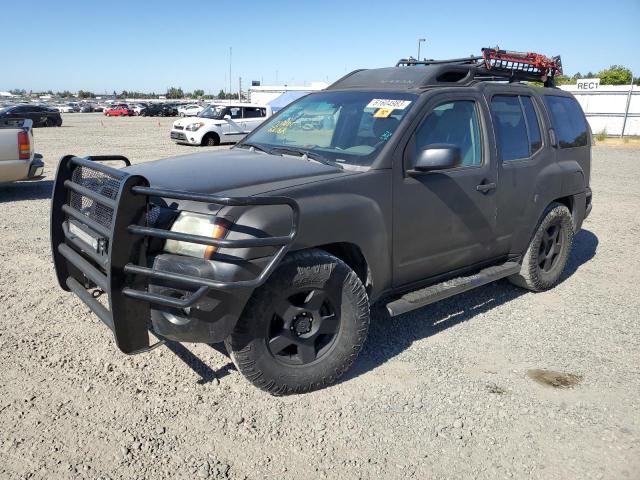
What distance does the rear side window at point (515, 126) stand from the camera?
4.51 metres

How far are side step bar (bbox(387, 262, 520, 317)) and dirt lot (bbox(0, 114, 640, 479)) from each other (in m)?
0.40

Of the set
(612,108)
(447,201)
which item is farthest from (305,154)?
(612,108)

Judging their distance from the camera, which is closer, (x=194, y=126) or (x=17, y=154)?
(x=17, y=154)

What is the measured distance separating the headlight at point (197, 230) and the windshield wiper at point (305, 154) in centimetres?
108

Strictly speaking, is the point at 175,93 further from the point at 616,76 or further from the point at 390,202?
the point at 390,202

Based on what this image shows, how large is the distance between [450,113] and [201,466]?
2.99 meters

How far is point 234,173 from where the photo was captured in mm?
3375

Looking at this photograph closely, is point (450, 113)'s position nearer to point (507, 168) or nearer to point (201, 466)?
point (507, 168)

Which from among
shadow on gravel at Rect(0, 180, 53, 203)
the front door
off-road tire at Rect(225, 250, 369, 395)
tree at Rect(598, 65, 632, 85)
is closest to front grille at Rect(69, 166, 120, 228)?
off-road tire at Rect(225, 250, 369, 395)

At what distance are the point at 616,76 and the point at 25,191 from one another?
68.2 meters

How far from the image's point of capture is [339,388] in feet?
11.3

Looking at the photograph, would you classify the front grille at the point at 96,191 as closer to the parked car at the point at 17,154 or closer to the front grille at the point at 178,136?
the parked car at the point at 17,154

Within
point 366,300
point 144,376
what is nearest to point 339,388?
point 366,300

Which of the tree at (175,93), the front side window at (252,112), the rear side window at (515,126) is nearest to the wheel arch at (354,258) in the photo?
the rear side window at (515,126)
